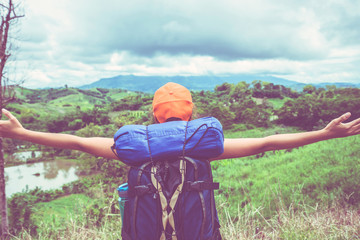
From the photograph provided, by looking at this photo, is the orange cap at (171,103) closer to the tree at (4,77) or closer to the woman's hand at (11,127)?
the woman's hand at (11,127)

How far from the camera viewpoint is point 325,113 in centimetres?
3055

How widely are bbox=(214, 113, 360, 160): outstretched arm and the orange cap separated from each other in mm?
350

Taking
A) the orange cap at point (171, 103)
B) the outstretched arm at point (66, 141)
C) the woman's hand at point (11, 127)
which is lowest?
the outstretched arm at point (66, 141)

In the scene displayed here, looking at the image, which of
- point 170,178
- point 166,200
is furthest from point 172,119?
point 166,200

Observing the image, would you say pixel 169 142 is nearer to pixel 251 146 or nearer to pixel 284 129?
pixel 251 146

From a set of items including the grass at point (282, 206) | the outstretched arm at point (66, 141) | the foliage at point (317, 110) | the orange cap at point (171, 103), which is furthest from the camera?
the foliage at point (317, 110)

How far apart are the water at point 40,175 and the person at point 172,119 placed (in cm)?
3123

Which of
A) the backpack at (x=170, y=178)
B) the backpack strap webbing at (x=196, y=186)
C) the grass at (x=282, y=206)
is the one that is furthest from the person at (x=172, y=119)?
the grass at (x=282, y=206)

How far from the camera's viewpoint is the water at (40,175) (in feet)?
98.6

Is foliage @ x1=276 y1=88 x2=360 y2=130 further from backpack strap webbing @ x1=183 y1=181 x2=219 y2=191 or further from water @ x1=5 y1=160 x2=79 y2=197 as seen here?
water @ x1=5 y1=160 x2=79 y2=197

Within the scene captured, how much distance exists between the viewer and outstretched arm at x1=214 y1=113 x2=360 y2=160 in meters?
1.47

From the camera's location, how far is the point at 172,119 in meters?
1.41

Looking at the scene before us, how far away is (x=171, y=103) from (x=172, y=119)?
9 centimetres

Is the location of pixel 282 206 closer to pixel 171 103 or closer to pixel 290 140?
pixel 290 140
